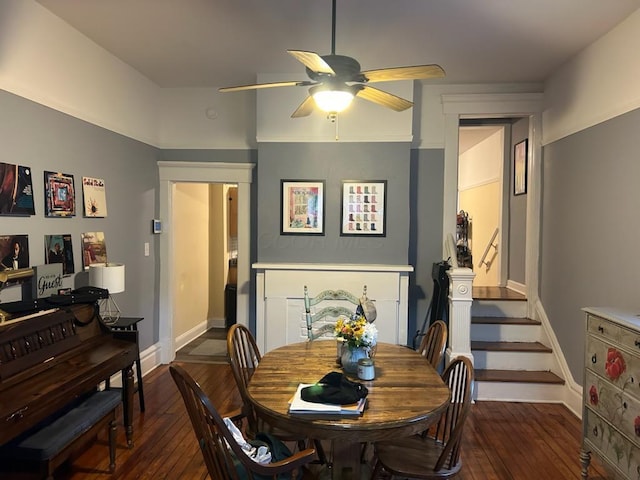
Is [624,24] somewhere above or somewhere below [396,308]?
above

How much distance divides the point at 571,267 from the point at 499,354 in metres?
1.00

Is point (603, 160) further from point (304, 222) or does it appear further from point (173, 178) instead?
point (173, 178)

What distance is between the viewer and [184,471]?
2650 mm

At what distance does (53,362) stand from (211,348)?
9.31ft

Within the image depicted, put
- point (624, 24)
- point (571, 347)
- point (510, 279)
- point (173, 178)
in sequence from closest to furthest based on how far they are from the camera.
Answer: point (624, 24)
point (571, 347)
point (173, 178)
point (510, 279)

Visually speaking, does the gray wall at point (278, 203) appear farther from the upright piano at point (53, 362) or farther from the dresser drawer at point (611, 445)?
the dresser drawer at point (611, 445)

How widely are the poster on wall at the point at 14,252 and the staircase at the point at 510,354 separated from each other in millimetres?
3614

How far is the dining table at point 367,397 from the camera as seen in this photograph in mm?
1719

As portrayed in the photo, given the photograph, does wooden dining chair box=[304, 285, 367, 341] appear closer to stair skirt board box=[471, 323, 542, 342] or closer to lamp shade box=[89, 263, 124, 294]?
lamp shade box=[89, 263, 124, 294]

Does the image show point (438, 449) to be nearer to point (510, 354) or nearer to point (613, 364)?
point (613, 364)

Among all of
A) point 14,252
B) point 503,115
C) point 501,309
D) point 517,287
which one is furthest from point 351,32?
point 517,287

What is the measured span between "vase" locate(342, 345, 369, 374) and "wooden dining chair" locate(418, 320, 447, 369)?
1.74ft

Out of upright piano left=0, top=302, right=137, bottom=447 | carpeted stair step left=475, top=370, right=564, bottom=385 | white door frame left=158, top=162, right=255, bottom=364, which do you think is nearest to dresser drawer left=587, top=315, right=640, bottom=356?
carpeted stair step left=475, top=370, right=564, bottom=385

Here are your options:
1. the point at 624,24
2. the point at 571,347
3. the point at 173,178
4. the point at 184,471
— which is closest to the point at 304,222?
the point at 173,178
